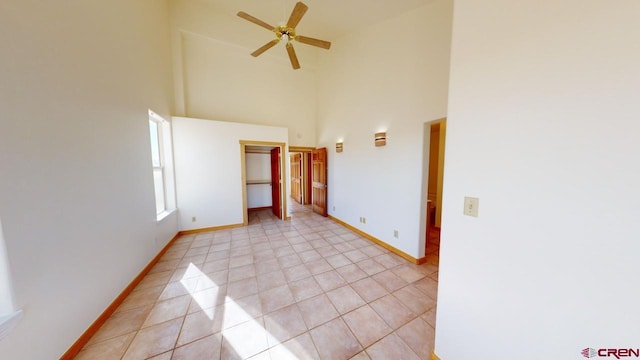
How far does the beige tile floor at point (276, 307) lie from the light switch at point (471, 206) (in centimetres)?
123

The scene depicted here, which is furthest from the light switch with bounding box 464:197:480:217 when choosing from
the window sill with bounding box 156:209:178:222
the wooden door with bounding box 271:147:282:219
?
the wooden door with bounding box 271:147:282:219

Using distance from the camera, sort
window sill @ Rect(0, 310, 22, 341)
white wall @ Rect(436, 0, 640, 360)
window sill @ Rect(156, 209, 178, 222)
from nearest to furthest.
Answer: white wall @ Rect(436, 0, 640, 360) → window sill @ Rect(0, 310, 22, 341) → window sill @ Rect(156, 209, 178, 222)

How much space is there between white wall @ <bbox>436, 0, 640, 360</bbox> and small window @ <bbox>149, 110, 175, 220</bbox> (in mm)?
4258

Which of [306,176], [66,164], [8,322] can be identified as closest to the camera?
[8,322]

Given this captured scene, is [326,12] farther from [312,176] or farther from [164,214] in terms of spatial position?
[164,214]

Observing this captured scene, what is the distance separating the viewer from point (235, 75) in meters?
4.67

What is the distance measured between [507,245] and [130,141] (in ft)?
11.9

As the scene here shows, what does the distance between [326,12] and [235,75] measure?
252 centimetres

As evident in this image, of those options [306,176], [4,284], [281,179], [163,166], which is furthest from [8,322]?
[306,176]

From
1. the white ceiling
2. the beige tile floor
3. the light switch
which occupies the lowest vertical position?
the beige tile floor

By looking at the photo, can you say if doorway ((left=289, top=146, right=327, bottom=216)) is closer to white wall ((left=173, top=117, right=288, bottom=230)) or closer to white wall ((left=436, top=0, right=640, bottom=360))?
white wall ((left=173, top=117, right=288, bottom=230))

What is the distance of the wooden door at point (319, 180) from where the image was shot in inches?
198

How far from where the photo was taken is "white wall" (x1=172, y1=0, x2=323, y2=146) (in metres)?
4.07

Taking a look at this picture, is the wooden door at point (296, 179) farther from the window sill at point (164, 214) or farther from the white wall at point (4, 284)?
the white wall at point (4, 284)
